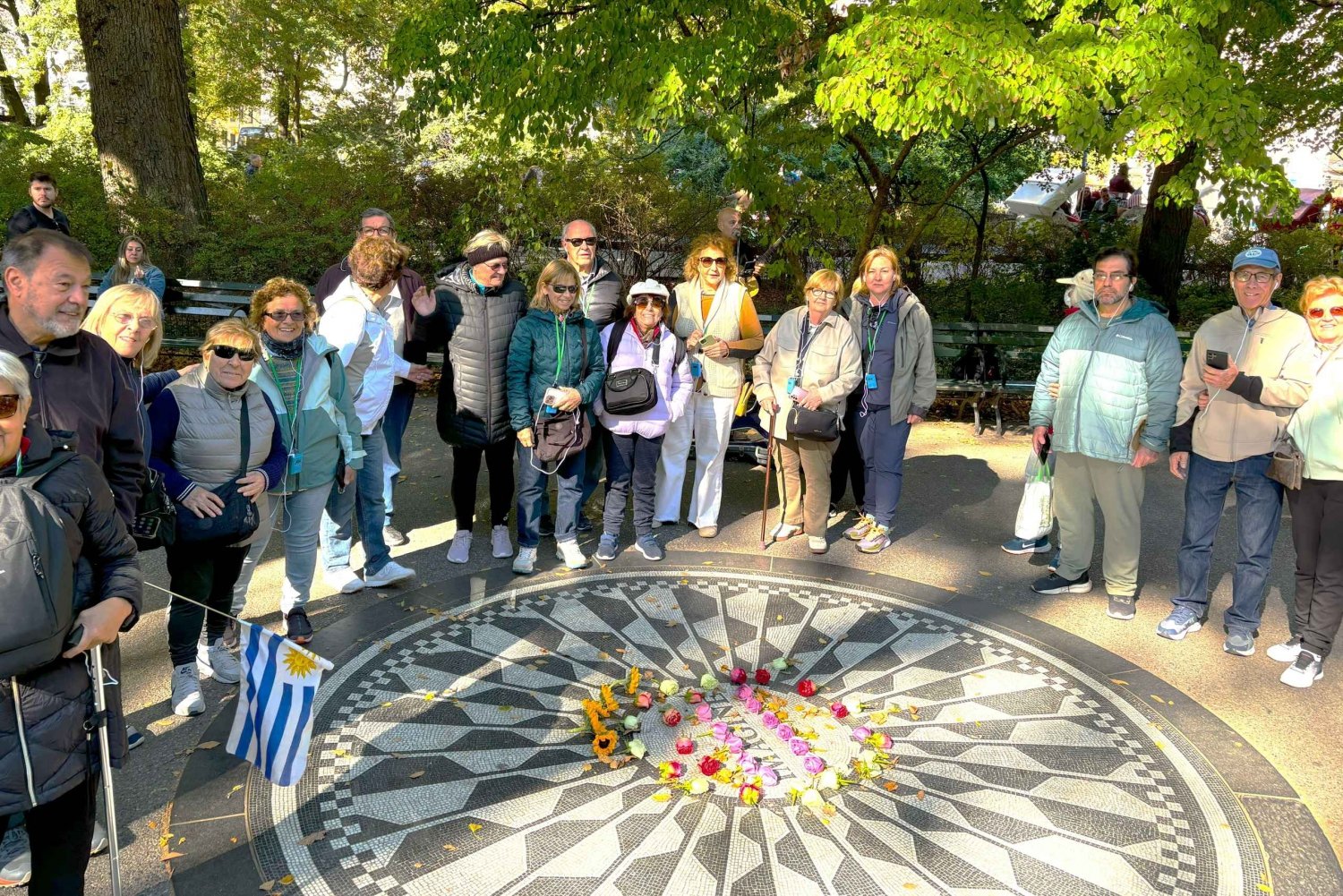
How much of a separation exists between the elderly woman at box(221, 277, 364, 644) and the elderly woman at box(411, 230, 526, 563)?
0.95m

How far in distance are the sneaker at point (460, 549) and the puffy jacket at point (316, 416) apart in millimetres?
1273

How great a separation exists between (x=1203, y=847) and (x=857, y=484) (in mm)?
4006

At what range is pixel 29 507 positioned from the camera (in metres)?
2.62

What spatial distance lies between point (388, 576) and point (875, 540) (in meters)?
3.25

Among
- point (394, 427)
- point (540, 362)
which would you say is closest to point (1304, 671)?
point (540, 362)

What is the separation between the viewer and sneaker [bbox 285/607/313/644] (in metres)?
5.40

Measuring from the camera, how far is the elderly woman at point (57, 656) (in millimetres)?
2680

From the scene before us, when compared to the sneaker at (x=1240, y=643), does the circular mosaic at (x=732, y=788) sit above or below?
below

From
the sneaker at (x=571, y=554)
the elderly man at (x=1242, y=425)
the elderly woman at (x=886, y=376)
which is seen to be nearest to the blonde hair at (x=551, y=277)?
the sneaker at (x=571, y=554)

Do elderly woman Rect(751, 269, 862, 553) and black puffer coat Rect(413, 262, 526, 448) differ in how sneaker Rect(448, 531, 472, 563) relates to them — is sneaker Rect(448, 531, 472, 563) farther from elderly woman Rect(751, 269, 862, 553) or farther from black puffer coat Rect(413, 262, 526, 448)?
elderly woman Rect(751, 269, 862, 553)

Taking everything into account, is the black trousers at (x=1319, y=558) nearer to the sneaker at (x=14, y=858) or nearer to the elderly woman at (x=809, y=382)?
the elderly woman at (x=809, y=382)

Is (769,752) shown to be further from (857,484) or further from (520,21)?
(520,21)

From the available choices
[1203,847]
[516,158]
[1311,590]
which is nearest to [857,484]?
[1311,590]

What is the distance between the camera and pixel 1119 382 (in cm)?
591
